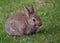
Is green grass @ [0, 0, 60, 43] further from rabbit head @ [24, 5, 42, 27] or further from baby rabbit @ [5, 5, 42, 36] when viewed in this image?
rabbit head @ [24, 5, 42, 27]

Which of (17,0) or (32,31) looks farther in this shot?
(17,0)

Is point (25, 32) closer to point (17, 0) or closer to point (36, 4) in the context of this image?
point (36, 4)

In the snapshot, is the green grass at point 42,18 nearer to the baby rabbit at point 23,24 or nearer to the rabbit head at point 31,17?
the baby rabbit at point 23,24

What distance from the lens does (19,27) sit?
8.66 metres

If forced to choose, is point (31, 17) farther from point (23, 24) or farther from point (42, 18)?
point (42, 18)

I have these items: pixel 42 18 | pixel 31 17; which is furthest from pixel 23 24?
pixel 42 18

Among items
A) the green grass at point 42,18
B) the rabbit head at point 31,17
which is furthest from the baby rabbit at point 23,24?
the green grass at point 42,18

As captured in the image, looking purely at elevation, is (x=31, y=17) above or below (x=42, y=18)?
above

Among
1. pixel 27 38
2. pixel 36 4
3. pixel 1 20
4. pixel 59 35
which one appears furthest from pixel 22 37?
pixel 36 4

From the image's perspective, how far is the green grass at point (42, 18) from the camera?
8312mm

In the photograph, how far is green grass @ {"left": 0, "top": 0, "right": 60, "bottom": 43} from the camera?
27.3 feet

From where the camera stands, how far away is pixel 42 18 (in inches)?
397

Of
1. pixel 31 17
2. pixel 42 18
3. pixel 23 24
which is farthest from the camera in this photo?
pixel 42 18

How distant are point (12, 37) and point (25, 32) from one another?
16.0 inches
